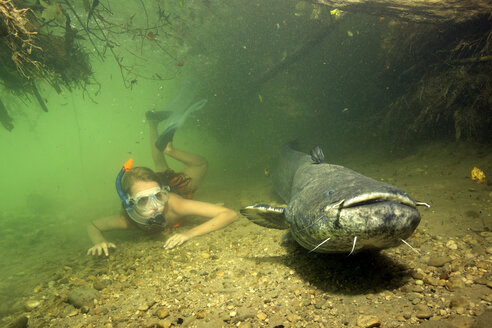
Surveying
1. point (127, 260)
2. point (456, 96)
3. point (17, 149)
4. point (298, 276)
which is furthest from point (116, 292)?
point (17, 149)

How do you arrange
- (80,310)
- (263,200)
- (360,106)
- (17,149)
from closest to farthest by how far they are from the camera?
(80,310)
(263,200)
(360,106)
(17,149)

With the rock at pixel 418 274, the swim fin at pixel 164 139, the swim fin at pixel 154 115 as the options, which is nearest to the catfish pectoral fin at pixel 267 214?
the rock at pixel 418 274

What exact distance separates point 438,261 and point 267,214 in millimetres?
1506

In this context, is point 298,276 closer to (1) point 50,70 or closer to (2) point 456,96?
(2) point 456,96

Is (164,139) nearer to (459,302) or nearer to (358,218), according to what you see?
(358,218)

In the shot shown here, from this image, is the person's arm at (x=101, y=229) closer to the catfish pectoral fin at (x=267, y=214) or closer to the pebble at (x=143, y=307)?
the pebble at (x=143, y=307)

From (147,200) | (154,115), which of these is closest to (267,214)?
(147,200)

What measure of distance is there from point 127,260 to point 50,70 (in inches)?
265

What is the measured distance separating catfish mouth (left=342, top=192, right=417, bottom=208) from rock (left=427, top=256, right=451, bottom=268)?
84 centimetres

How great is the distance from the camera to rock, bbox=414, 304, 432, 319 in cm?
131

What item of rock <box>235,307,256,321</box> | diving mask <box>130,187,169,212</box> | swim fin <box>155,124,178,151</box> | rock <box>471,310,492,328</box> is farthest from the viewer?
swim fin <box>155,124,178,151</box>

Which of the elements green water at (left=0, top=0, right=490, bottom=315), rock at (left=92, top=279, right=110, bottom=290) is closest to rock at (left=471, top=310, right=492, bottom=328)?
Answer: rock at (left=92, top=279, right=110, bottom=290)

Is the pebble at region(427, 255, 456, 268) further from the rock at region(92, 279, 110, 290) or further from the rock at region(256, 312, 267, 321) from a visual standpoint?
the rock at region(92, 279, 110, 290)

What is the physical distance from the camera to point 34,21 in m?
5.77
